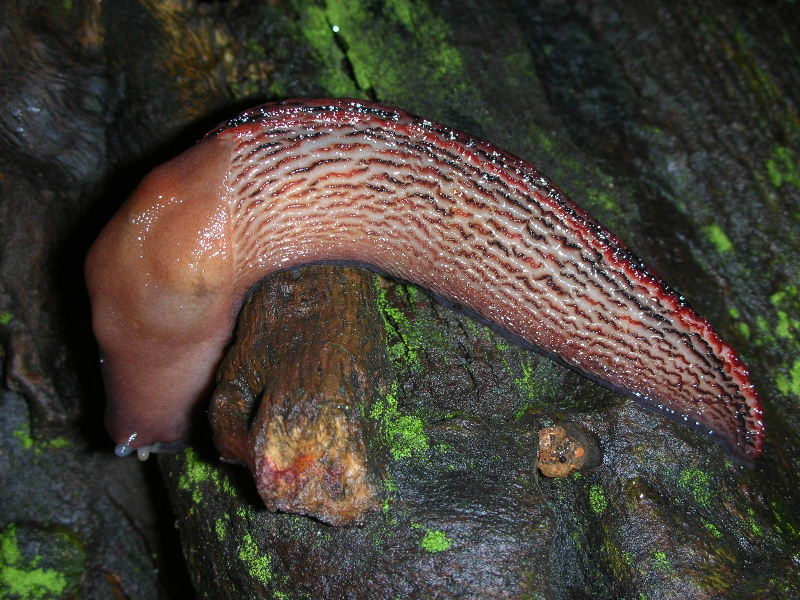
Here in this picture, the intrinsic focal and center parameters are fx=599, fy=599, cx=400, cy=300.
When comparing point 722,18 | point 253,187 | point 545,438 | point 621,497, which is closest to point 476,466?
point 545,438

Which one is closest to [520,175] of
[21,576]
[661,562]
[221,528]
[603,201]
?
[603,201]

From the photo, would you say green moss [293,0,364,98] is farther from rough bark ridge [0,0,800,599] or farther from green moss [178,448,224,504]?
green moss [178,448,224,504]

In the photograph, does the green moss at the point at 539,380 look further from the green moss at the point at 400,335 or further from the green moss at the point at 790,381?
the green moss at the point at 790,381

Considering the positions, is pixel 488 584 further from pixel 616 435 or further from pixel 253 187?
pixel 253 187

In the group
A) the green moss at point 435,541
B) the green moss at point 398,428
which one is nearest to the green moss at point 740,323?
the green moss at point 398,428

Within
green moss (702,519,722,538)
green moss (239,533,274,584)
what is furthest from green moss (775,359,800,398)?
green moss (239,533,274,584)

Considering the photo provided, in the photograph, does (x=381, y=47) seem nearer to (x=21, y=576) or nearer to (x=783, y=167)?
(x=783, y=167)
